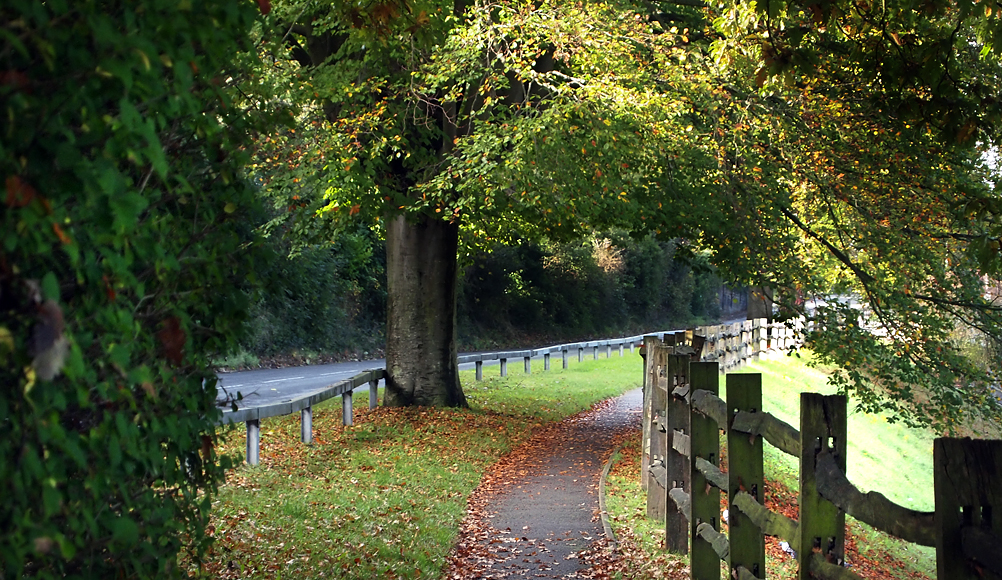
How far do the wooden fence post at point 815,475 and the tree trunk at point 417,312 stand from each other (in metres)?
12.7

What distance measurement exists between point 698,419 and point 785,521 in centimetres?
233

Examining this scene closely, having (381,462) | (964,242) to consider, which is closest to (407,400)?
(381,462)

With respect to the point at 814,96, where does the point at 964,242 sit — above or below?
below

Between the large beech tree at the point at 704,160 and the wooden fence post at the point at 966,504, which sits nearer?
the wooden fence post at the point at 966,504

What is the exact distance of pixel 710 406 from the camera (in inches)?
256

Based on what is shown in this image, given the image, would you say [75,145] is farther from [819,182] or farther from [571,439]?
[571,439]

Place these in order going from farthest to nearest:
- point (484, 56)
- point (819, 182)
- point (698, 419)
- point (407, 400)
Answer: point (407, 400), point (484, 56), point (819, 182), point (698, 419)

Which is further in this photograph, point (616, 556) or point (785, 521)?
point (616, 556)

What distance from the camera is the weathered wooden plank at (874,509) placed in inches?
124

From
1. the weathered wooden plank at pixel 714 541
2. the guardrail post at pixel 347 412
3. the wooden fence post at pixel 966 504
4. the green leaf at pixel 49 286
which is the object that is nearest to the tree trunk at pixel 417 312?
the guardrail post at pixel 347 412

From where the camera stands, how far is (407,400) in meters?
16.8

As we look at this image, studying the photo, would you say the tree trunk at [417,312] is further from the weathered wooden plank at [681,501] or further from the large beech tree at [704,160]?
the weathered wooden plank at [681,501]

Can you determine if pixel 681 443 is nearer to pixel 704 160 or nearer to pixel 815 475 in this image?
pixel 815 475

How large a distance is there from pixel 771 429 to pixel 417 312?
483 inches
